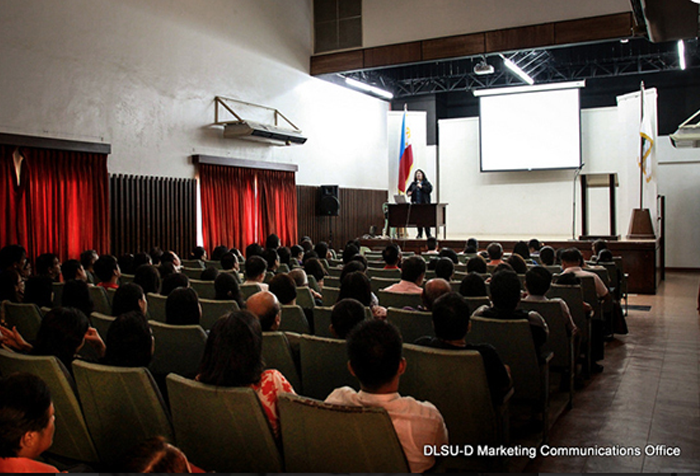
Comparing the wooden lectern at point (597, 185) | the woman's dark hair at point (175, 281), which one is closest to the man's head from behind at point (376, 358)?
the woman's dark hair at point (175, 281)

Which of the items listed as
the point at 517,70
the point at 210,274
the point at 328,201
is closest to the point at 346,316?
the point at 210,274

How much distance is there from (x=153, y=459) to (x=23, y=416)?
63 cm

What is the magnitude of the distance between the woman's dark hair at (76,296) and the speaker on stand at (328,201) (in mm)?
9849

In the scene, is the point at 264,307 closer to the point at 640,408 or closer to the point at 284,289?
the point at 284,289

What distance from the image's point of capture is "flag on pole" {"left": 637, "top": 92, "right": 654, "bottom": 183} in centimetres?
1167

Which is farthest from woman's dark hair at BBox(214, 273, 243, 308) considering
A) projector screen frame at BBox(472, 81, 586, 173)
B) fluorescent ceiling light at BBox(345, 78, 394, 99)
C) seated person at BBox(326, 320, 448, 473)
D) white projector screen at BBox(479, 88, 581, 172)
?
white projector screen at BBox(479, 88, 581, 172)

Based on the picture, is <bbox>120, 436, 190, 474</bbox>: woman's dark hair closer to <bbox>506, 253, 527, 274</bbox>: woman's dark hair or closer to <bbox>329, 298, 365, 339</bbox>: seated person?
<bbox>329, 298, 365, 339</bbox>: seated person

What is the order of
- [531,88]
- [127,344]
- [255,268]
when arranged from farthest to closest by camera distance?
1. [531,88]
2. [255,268]
3. [127,344]

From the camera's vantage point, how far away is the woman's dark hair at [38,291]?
4586 mm

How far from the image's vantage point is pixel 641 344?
642 centimetres

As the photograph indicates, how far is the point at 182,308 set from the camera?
355 centimetres

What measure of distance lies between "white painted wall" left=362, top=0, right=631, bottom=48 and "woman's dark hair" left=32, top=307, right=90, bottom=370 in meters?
11.1

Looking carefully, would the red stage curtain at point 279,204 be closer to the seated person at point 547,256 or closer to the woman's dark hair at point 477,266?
the seated person at point 547,256

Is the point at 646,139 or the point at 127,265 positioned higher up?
the point at 646,139
